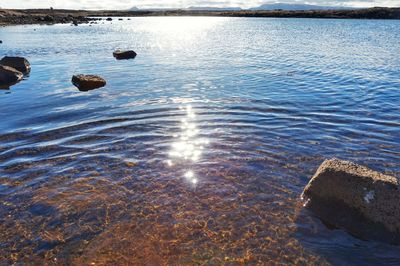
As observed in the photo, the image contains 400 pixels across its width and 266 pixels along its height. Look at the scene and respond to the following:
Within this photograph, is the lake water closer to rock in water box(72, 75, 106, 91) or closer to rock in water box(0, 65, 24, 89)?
rock in water box(72, 75, 106, 91)

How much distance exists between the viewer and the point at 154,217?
29.8 feet

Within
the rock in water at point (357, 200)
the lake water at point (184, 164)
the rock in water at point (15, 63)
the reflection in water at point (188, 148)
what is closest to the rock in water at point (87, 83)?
the lake water at point (184, 164)

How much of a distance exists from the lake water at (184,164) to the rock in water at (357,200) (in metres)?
0.33

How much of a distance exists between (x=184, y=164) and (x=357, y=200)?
553cm

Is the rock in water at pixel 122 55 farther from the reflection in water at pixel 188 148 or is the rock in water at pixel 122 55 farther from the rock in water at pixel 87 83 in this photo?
the reflection in water at pixel 188 148

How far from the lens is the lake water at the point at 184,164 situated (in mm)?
7957

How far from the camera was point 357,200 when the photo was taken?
8461 mm

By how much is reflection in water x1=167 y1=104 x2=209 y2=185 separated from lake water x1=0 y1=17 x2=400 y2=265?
0.06 meters

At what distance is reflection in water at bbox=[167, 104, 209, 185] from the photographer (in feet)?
39.0

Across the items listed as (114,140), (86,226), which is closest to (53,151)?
(114,140)

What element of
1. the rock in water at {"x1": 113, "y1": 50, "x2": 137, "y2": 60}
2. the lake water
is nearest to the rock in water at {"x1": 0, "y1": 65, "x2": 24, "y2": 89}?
the lake water

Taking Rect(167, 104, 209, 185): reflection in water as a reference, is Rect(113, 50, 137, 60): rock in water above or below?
below

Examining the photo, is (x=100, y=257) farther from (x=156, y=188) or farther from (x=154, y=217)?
(x=156, y=188)

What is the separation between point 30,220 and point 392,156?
11.4 metres
